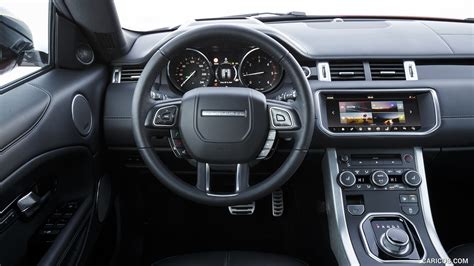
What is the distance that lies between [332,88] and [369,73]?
186 mm

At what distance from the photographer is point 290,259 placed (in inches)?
72.3

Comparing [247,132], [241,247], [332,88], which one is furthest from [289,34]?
[241,247]

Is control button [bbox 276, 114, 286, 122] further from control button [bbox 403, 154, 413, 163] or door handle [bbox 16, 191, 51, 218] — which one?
door handle [bbox 16, 191, 51, 218]

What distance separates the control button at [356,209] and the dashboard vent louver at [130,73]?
1.10 m

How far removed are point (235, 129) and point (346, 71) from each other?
2.18ft

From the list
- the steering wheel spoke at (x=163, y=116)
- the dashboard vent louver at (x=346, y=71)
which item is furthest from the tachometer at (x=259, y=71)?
the steering wheel spoke at (x=163, y=116)

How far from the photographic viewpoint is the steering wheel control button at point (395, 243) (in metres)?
1.64

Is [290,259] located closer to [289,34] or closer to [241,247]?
[241,247]

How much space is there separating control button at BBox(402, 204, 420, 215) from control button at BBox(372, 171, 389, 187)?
13 centimetres

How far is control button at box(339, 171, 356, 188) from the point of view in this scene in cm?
185

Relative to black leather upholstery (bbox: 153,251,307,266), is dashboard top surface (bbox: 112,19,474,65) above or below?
above

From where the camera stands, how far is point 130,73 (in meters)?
1.96

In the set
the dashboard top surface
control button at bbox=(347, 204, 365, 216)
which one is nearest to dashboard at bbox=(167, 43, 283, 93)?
the dashboard top surface

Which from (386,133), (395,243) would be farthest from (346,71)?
(395,243)
